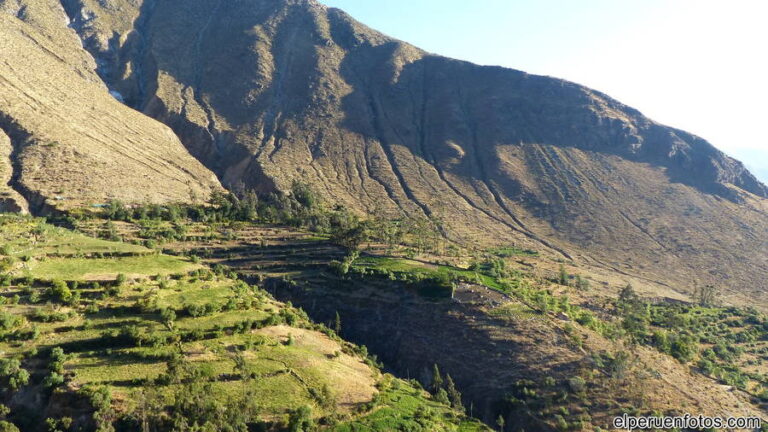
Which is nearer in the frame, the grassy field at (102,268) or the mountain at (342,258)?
the mountain at (342,258)

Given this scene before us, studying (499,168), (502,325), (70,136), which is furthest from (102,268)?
(499,168)

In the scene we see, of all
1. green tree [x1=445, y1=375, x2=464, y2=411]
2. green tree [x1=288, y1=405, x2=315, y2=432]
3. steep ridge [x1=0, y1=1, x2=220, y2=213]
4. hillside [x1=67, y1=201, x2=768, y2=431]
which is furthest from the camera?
steep ridge [x1=0, y1=1, x2=220, y2=213]

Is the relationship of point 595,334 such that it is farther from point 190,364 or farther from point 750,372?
point 190,364

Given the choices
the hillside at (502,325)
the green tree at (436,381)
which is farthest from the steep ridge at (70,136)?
the green tree at (436,381)

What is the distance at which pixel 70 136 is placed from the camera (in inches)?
4417

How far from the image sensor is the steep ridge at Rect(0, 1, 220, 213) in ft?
323

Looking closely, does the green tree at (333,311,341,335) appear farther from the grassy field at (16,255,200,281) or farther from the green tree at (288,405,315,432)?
the green tree at (288,405,315,432)

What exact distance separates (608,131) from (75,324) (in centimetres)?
19986

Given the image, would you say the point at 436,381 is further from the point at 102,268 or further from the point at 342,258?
the point at 102,268

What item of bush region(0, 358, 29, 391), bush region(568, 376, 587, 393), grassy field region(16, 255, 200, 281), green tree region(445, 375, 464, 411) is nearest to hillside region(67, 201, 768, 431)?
bush region(568, 376, 587, 393)

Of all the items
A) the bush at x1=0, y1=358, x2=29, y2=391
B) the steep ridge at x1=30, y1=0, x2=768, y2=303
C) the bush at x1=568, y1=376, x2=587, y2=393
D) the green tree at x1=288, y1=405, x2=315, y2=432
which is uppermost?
the steep ridge at x1=30, y1=0, x2=768, y2=303

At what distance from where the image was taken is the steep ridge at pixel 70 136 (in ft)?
323

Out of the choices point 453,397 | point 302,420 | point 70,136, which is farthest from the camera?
point 70,136

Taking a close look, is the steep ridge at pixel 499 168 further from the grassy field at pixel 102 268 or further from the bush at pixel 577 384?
the grassy field at pixel 102 268
